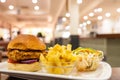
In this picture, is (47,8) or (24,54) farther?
(47,8)

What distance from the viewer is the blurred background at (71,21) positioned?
14.4ft

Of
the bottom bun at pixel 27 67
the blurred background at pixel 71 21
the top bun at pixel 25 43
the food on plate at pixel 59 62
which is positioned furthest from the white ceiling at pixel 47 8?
the food on plate at pixel 59 62

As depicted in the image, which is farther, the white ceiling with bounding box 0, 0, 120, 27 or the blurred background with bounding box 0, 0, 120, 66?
the white ceiling with bounding box 0, 0, 120, 27

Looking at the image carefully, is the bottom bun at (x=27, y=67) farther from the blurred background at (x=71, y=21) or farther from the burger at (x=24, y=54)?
the blurred background at (x=71, y=21)

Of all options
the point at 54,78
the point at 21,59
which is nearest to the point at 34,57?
the point at 21,59

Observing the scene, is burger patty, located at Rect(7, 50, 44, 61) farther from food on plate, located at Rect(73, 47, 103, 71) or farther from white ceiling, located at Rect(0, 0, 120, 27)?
white ceiling, located at Rect(0, 0, 120, 27)

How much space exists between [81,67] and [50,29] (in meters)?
22.6

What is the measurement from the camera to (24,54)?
3.48 feet

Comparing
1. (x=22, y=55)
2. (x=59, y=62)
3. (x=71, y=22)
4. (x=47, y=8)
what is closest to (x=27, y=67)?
(x=22, y=55)

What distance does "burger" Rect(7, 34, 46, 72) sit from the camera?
40.8 inches

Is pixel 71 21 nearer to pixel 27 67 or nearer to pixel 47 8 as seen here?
pixel 47 8

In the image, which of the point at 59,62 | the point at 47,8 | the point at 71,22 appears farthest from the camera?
the point at 47,8

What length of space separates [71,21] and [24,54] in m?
7.20

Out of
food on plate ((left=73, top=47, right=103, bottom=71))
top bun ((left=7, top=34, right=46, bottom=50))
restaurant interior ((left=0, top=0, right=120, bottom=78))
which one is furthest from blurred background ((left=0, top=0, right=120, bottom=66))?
food on plate ((left=73, top=47, right=103, bottom=71))
